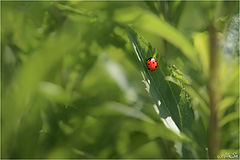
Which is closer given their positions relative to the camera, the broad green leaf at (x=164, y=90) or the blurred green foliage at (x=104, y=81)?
the blurred green foliage at (x=104, y=81)

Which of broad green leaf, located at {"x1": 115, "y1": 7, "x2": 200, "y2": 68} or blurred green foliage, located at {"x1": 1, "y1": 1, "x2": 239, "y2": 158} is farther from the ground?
broad green leaf, located at {"x1": 115, "y1": 7, "x2": 200, "y2": 68}

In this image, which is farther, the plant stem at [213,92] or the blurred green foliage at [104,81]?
the plant stem at [213,92]

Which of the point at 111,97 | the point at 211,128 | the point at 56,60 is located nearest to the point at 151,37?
the point at 111,97

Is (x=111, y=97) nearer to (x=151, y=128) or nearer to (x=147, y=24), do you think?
(x=151, y=128)

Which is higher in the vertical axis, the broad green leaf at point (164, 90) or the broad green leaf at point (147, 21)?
the broad green leaf at point (147, 21)

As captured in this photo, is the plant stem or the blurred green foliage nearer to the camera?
the blurred green foliage

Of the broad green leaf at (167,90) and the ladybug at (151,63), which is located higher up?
the ladybug at (151,63)
